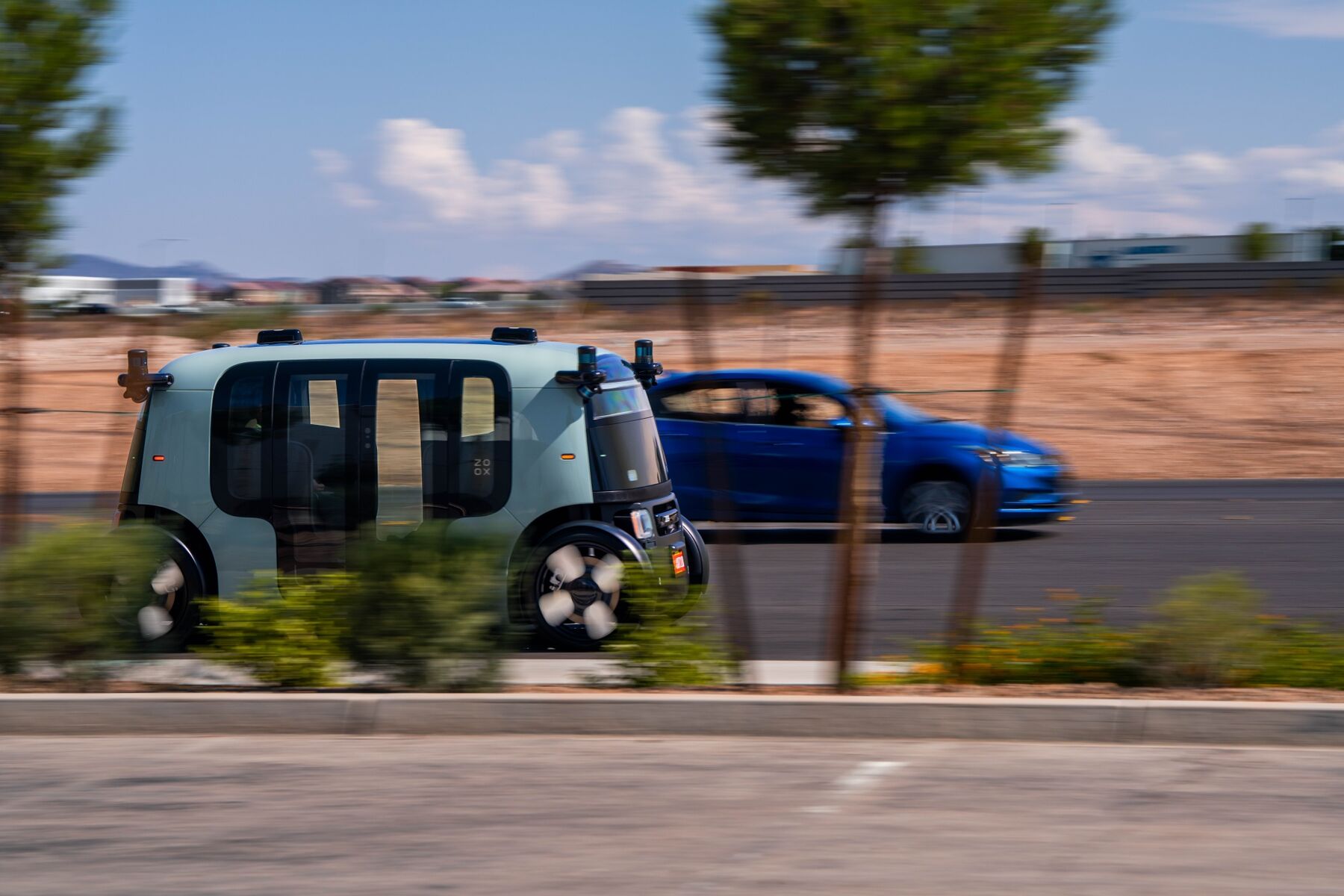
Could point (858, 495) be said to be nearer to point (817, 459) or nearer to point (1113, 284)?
point (817, 459)

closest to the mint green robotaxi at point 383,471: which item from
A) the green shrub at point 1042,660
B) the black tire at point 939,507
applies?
the green shrub at point 1042,660

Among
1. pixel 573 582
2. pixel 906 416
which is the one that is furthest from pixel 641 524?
pixel 906 416

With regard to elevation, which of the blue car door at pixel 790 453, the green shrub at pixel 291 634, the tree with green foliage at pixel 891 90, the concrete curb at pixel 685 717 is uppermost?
the tree with green foliage at pixel 891 90

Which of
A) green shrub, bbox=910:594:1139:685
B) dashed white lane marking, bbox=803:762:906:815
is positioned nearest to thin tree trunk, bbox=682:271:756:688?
green shrub, bbox=910:594:1139:685

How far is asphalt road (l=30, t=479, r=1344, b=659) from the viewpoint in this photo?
33.1ft

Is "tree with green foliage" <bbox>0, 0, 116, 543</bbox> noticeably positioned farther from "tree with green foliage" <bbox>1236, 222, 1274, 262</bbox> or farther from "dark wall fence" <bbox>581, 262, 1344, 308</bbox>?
"tree with green foliage" <bbox>1236, 222, 1274, 262</bbox>

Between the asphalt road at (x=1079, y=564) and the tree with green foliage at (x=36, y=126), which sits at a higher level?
the tree with green foliage at (x=36, y=126)

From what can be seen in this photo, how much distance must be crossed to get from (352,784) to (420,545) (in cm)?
168

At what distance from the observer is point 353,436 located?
8.66 metres

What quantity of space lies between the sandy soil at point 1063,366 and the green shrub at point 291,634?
381 cm

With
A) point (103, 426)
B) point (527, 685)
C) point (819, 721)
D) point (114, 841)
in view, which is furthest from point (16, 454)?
point (103, 426)

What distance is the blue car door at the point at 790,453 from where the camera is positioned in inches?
535

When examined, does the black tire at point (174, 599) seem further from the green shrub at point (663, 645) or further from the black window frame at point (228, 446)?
the green shrub at point (663, 645)

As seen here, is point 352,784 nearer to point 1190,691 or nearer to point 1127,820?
point 1127,820
